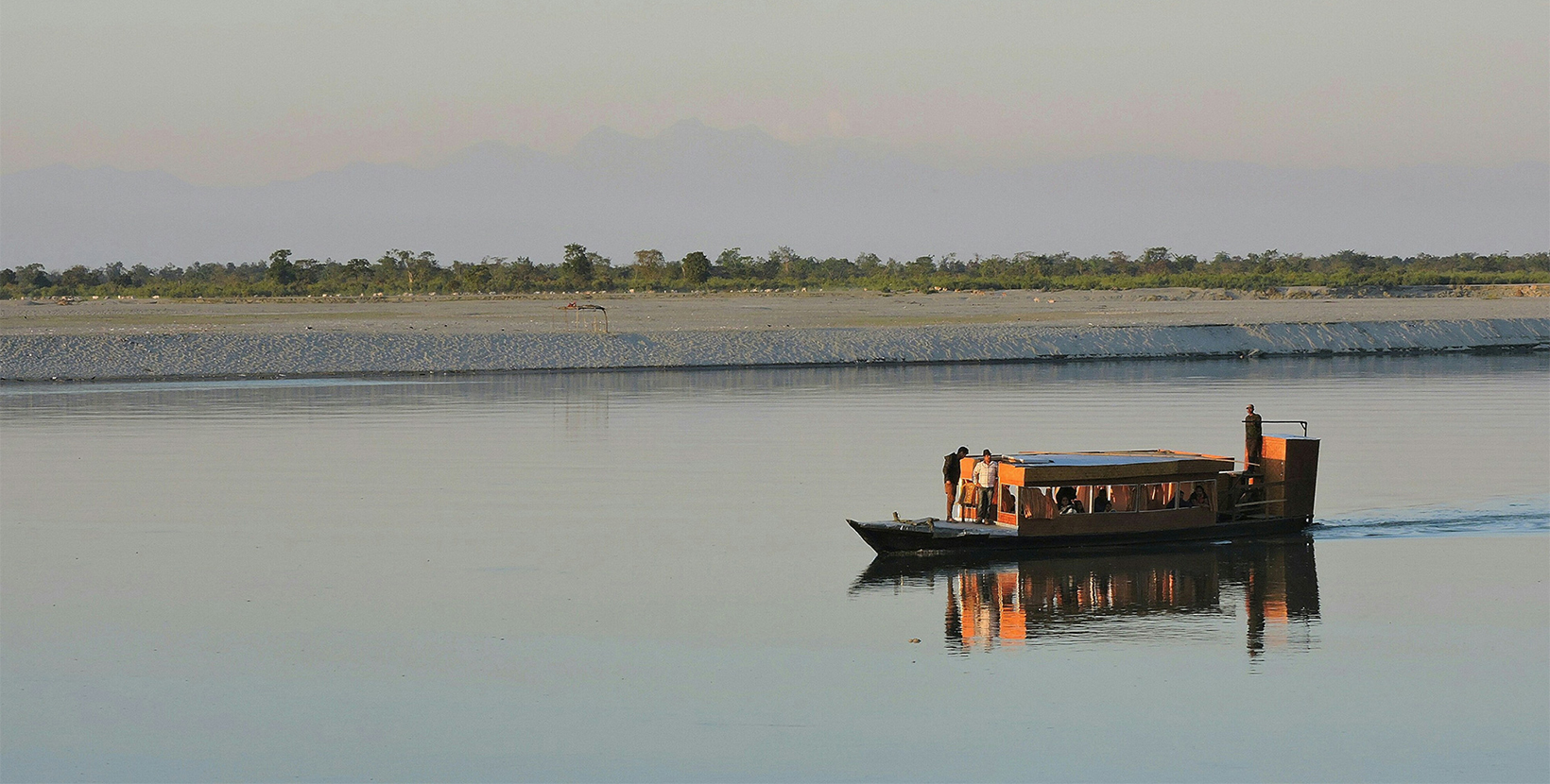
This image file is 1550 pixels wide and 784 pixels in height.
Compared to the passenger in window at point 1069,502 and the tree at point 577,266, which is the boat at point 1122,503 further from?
the tree at point 577,266

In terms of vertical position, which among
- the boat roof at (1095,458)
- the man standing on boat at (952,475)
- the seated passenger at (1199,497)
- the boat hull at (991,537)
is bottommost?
the boat hull at (991,537)

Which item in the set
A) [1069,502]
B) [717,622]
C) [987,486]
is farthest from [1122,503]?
[717,622]

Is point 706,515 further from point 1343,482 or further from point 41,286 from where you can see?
point 41,286

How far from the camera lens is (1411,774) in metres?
12.9

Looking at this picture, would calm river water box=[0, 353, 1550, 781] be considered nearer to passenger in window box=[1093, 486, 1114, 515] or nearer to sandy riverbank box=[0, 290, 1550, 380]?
passenger in window box=[1093, 486, 1114, 515]

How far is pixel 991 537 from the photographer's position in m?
22.6

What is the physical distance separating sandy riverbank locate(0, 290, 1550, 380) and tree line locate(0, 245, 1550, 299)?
35.0 meters

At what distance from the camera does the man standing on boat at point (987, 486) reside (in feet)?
76.8

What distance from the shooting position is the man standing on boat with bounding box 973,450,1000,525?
922 inches

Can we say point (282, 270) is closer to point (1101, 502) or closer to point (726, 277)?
point (726, 277)

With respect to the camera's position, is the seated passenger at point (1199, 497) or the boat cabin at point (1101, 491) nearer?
the boat cabin at point (1101, 491)

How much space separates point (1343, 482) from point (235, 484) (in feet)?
66.3

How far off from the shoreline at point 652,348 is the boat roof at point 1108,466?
4459 cm

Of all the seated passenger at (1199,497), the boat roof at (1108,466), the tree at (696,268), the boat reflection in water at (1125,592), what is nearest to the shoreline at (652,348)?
the boat roof at (1108,466)
